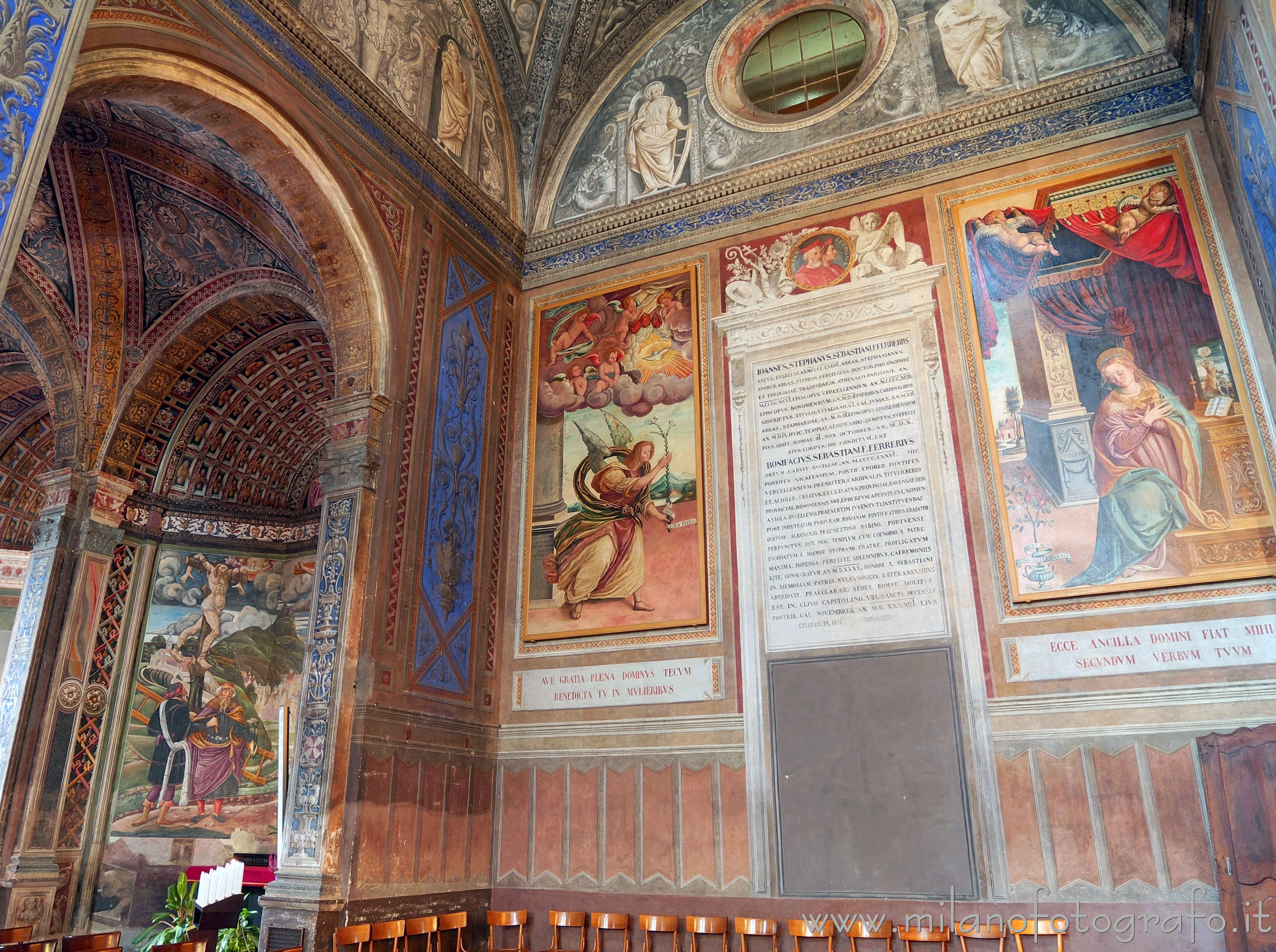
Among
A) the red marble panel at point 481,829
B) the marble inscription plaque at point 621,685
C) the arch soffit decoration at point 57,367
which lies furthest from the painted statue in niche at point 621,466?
the arch soffit decoration at point 57,367

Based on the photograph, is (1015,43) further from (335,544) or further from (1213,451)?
(335,544)

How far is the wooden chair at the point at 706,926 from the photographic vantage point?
22.9 feet

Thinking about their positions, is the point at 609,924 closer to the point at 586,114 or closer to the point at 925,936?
the point at 925,936

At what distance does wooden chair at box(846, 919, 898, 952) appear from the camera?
6578 millimetres

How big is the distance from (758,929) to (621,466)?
13.8 feet

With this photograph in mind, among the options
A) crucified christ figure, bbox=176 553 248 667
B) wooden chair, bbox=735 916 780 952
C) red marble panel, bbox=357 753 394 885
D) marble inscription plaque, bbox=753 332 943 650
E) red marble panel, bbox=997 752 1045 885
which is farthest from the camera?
crucified christ figure, bbox=176 553 248 667

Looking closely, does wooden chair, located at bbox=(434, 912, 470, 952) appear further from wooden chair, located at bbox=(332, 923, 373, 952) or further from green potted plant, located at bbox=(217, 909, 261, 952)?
green potted plant, located at bbox=(217, 909, 261, 952)

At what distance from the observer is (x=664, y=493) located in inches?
338

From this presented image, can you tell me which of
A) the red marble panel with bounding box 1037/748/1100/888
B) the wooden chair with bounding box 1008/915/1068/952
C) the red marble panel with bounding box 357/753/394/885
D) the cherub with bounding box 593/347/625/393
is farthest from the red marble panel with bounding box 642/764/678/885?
the cherub with bounding box 593/347/625/393

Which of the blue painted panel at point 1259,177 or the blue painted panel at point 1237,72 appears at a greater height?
the blue painted panel at point 1237,72

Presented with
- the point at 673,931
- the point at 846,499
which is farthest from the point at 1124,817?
the point at 673,931

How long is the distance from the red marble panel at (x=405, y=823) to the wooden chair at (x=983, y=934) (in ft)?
13.4

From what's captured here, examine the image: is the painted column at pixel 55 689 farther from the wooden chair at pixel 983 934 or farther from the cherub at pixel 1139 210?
the cherub at pixel 1139 210

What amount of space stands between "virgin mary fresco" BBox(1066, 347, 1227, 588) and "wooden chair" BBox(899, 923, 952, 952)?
2.69 metres
